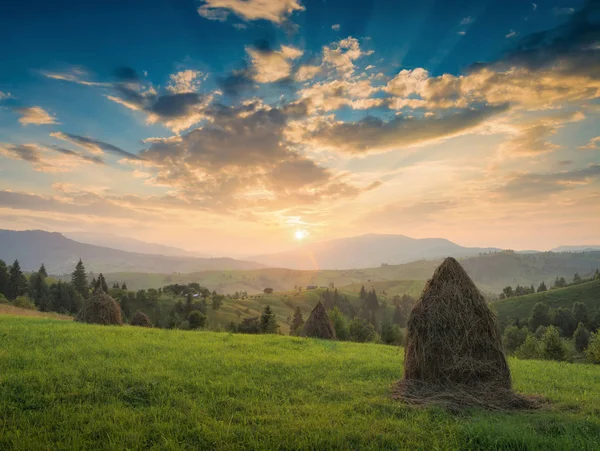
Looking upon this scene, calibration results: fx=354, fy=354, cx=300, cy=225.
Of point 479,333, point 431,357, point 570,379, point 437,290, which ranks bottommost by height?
point 570,379

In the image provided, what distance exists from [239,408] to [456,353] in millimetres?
6726

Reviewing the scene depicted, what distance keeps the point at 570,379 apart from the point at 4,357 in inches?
846

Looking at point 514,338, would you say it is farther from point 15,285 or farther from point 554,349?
point 15,285

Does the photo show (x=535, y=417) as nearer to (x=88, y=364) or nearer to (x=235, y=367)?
(x=235, y=367)

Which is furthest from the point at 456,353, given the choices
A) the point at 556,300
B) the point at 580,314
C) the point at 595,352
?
the point at 556,300

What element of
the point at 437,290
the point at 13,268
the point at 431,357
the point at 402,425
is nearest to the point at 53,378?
the point at 402,425

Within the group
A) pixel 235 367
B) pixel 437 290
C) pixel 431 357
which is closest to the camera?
pixel 431 357

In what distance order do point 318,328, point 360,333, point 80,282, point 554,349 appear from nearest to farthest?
point 318,328, point 554,349, point 360,333, point 80,282

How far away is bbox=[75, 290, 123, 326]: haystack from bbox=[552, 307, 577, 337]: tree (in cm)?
10003

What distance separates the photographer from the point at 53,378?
10398mm

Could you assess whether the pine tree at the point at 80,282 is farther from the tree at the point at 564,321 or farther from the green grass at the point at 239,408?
the tree at the point at 564,321

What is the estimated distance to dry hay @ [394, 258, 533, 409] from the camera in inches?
405

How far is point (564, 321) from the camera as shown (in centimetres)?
9050

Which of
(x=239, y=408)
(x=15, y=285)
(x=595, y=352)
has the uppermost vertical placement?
(x=239, y=408)
